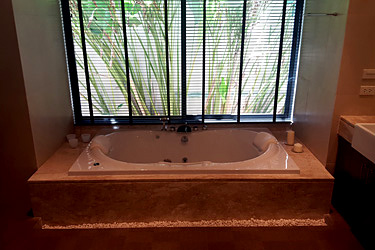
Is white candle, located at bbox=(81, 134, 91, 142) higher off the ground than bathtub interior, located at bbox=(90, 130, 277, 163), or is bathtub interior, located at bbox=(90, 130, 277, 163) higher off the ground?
white candle, located at bbox=(81, 134, 91, 142)

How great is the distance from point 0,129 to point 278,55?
2.54 meters

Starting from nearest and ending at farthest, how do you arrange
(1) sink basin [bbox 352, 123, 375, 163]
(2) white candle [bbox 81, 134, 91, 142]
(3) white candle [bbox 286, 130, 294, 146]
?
(1) sink basin [bbox 352, 123, 375, 163]
(3) white candle [bbox 286, 130, 294, 146]
(2) white candle [bbox 81, 134, 91, 142]

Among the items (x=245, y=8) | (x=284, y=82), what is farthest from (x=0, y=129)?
(x=284, y=82)

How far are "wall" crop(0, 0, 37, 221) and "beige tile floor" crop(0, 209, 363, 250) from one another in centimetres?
21

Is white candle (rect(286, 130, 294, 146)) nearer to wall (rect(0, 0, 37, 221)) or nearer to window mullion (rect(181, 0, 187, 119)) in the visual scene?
window mullion (rect(181, 0, 187, 119))

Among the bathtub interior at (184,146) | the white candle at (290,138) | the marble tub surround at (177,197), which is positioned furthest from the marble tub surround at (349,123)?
the bathtub interior at (184,146)

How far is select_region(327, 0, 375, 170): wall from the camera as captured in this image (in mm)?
2369

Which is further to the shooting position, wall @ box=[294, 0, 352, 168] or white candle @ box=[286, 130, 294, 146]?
white candle @ box=[286, 130, 294, 146]

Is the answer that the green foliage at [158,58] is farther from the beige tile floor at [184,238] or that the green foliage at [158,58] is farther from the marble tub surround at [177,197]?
the beige tile floor at [184,238]

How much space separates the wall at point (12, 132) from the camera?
2361mm

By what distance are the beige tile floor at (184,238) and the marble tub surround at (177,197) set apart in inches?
4.2

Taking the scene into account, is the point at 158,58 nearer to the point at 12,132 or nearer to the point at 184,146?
the point at 184,146

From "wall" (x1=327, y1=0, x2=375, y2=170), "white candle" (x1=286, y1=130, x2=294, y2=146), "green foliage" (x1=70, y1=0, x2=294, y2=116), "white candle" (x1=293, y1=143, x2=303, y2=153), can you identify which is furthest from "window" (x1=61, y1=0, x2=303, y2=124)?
"wall" (x1=327, y1=0, x2=375, y2=170)

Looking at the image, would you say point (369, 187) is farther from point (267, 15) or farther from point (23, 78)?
point (23, 78)
